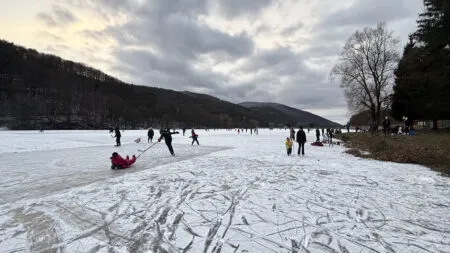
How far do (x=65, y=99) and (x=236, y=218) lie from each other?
114 meters

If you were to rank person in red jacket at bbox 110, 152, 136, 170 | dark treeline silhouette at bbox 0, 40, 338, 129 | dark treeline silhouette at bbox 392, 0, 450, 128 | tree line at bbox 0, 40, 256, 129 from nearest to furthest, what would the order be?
person in red jacket at bbox 110, 152, 136, 170, dark treeline silhouette at bbox 392, 0, 450, 128, dark treeline silhouette at bbox 0, 40, 338, 129, tree line at bbox 0, 40, 256, 129

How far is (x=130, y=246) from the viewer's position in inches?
132

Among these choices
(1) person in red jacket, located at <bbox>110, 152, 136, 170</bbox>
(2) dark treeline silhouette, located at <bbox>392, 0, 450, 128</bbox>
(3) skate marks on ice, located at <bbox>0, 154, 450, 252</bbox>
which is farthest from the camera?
(2) dark treeline silhouette, located at <bbox>392, 0, 450, 128</bbox>

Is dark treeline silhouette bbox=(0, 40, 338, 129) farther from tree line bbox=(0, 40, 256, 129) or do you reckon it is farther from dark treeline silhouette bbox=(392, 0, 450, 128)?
dark treeline silhouette bbox=(392, 0, 450, 128)

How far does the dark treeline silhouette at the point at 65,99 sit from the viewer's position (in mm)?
79125

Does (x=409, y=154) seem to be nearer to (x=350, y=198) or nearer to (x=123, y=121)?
(x=350, y=198)

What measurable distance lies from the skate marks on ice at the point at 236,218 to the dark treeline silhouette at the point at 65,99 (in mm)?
83365

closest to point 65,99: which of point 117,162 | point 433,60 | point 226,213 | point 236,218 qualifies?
point 117,162

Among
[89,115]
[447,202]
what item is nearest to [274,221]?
[447,202]

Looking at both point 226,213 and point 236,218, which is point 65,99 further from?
point 236,218

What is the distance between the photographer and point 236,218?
4.34 m

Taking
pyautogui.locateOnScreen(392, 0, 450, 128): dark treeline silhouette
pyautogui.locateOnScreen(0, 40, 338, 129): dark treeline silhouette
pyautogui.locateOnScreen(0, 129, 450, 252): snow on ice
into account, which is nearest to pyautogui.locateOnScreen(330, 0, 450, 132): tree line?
pyautogui.locateOnScreen(392, 0, 450, 128): dark treeline silhouette

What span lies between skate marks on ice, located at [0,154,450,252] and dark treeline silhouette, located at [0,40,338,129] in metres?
83.4

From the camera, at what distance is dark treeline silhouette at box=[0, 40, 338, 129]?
79125 mm
